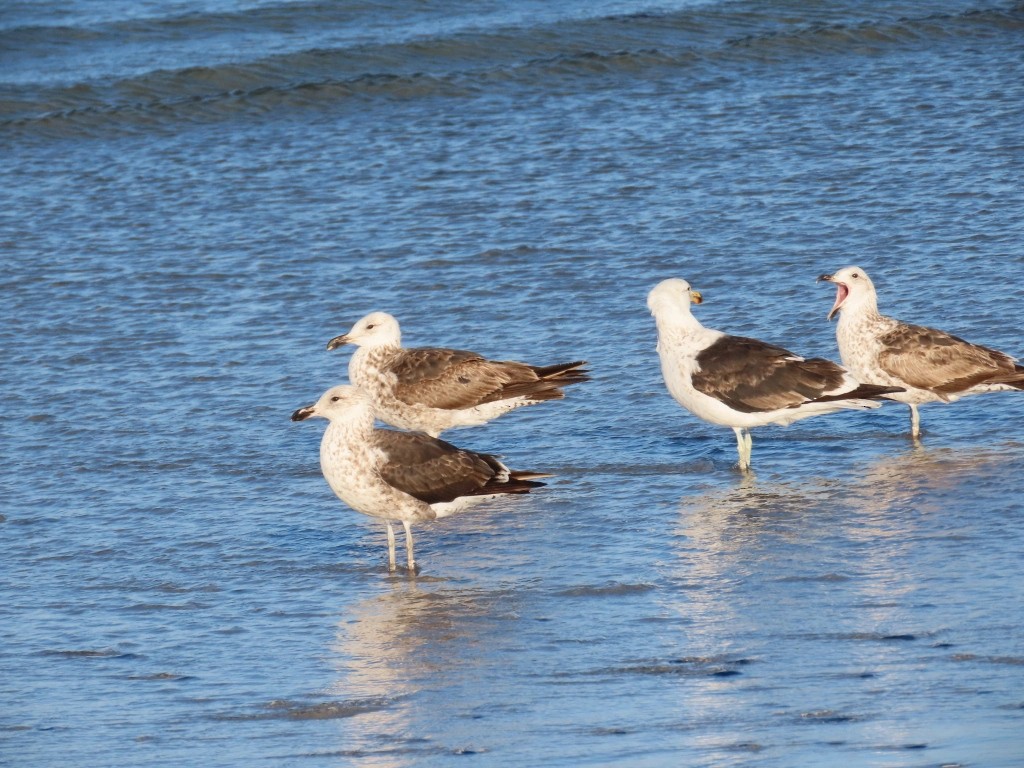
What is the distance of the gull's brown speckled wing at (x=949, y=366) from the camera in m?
9.73

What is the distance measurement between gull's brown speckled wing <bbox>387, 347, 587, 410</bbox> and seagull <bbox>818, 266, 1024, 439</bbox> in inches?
66.7

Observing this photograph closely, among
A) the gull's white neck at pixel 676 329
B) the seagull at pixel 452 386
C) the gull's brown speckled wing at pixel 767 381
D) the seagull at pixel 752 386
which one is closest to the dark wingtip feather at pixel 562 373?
the seagull at pixel 452 386

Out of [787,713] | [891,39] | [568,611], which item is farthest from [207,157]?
[787,713]

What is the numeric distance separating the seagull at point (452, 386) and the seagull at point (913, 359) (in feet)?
5.53

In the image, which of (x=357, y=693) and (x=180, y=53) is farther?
(x=180, y=53)

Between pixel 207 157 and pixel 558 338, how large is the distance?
7.31m

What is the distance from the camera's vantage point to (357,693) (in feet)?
20.8

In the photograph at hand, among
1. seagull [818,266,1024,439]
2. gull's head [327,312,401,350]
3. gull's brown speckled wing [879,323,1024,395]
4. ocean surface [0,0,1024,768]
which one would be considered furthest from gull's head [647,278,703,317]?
gull's head [327,312,401,350]

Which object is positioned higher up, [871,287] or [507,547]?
[871,287]

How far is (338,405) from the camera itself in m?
8.24

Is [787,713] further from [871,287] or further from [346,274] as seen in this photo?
[346,274]

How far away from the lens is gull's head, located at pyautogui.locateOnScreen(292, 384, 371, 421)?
8.23 m

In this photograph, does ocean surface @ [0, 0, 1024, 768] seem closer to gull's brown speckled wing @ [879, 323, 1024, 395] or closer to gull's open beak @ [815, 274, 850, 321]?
gull's brown speckled wing @ [879, 323, 1024, 395]

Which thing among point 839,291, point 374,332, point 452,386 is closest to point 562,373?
point 452,386
